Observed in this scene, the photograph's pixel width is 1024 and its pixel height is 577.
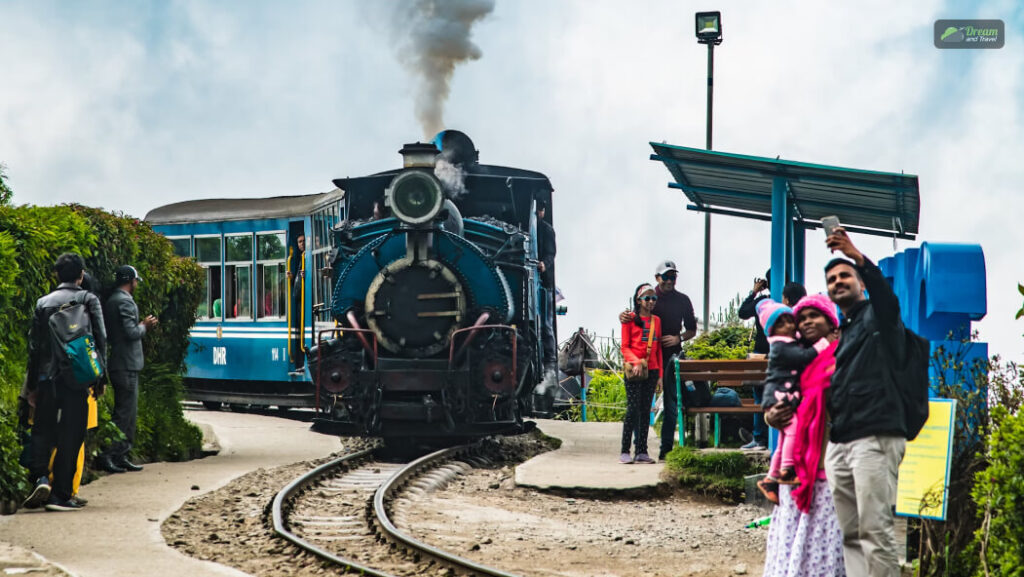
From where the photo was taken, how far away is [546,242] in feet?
47.3

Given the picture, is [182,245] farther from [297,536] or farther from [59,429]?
[297,536]

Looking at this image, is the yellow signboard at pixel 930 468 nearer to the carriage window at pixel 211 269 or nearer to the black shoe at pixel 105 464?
the black shoe at pixel 105 464

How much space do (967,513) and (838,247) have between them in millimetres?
1661

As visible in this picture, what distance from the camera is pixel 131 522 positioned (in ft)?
29.6

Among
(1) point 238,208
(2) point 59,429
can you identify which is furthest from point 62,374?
(1) point 238,208

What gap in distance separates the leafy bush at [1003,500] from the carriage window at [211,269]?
1529 cm

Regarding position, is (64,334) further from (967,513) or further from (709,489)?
(967,513)

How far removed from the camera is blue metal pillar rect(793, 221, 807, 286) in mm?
12797

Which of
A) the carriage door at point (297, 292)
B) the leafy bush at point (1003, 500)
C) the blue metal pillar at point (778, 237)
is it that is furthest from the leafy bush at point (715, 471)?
the carriage door at point (297, 292)

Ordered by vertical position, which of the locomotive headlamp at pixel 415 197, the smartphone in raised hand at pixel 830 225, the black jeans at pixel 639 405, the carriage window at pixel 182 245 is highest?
the locomotive headlamp at pixel 415 197

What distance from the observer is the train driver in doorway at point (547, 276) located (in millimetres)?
14273

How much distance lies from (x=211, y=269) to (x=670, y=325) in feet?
33.0

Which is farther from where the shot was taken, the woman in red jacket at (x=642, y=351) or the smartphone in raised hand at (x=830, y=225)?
the woman in red jacket at (x=642, y=351)

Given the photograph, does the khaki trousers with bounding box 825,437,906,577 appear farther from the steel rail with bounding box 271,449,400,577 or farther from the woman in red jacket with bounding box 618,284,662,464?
the woman in red jacket with bounding box 618,284,662,464
